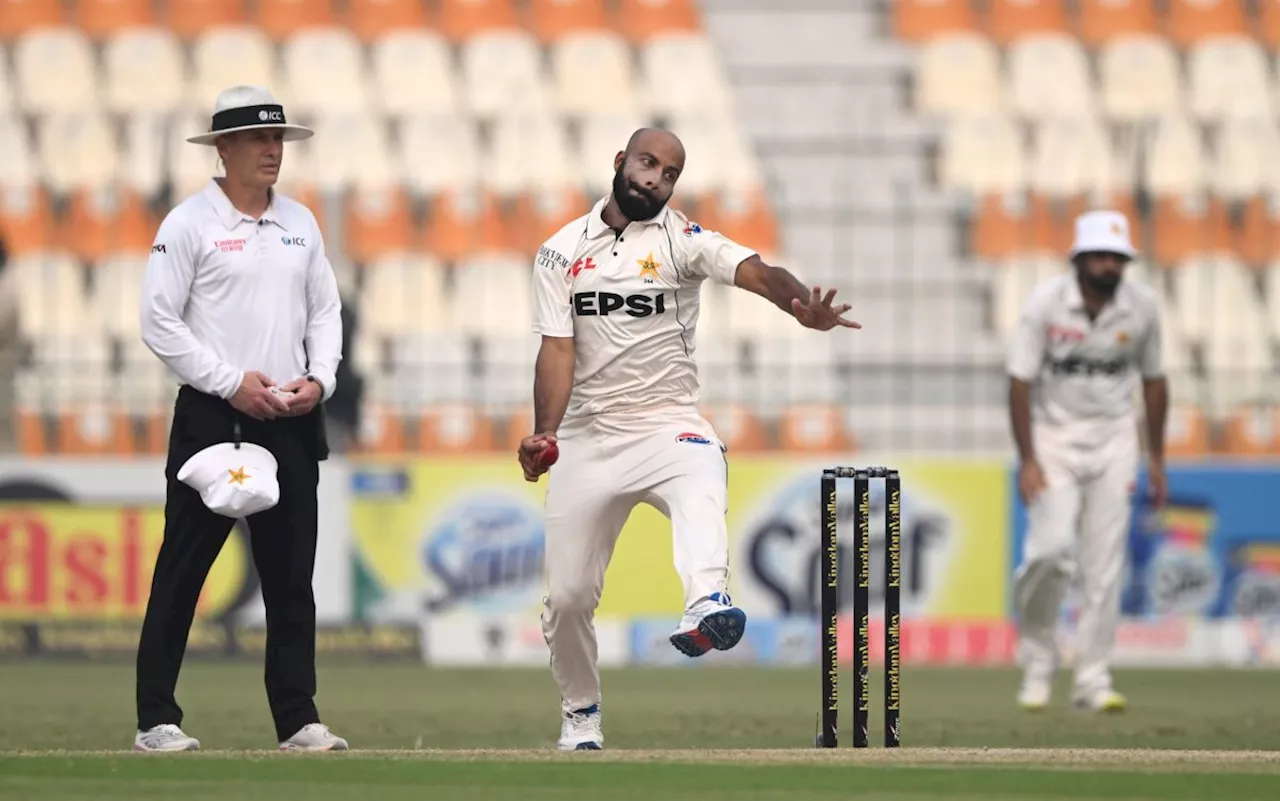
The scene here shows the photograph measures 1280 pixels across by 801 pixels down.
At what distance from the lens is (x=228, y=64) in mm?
17328

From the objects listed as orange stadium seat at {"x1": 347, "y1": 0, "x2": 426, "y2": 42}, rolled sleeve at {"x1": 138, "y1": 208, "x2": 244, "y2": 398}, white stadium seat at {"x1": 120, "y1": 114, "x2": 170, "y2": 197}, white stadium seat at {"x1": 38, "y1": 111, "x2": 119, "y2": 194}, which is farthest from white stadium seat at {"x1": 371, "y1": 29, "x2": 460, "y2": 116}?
rolled sleeve at {"x1": 138, "y1": 208, "x2": 244, "y2": 398}

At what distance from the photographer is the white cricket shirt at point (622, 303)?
280 inches

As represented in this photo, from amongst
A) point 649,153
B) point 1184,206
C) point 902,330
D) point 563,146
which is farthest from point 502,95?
point 649,153

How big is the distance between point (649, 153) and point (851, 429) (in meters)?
7.18

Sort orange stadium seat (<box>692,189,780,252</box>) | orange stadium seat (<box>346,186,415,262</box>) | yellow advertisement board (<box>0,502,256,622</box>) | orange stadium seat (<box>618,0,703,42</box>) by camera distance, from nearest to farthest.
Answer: yellow advertisement board (<box>0,502,256,622</box>) < orange stadium seat (<box>692,189,780,252</box>) < orange stadium seat (<box>346,186,415,262</box>) < orange stadium seat (<box>618,0,703,42</box>)

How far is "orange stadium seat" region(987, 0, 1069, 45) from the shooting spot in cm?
1805

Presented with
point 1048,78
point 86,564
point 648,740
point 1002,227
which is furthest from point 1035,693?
point 1048,78

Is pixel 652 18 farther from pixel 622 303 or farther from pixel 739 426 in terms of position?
pixel 622 303

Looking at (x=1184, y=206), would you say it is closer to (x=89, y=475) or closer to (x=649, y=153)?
(x=89, y=475)

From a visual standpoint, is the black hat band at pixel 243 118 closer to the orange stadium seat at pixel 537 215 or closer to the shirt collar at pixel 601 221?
the shirt collar at pixel 601 221

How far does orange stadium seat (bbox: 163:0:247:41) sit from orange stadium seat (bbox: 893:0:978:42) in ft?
17.5

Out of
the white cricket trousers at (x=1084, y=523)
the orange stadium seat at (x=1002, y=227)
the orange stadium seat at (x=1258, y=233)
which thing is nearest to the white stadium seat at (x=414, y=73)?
the orange stadium seat at (x=1002, y=227)

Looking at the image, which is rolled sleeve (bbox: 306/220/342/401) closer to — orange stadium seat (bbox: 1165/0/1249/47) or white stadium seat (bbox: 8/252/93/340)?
white stadium seat (bbox: 8/252/93/340)

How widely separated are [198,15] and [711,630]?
1242cm
